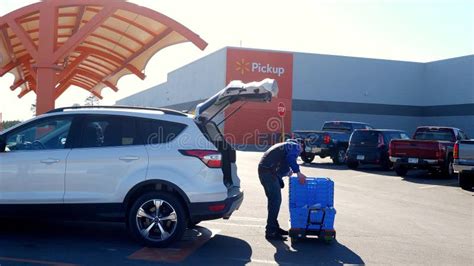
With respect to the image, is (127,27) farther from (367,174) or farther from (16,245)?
(367,174)

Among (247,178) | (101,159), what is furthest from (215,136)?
(247,178)

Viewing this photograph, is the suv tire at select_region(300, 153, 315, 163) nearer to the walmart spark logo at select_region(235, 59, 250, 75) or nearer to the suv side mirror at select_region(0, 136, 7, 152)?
the suv side mirror at select_region(0, 136, 7, 152)

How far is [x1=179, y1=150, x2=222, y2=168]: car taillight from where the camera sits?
6805mm

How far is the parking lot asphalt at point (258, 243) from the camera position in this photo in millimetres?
6449

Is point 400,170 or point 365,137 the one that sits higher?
point 365,137

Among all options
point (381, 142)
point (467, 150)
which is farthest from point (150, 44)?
point (381, 142)

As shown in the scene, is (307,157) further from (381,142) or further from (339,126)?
(381,142)

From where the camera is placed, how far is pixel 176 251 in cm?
676

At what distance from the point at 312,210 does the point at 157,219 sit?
7.46 ft

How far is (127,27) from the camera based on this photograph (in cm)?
1228

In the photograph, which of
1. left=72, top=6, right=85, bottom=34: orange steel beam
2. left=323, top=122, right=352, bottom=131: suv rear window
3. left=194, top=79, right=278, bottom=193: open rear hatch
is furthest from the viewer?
left=323, top=122, right=352, bottom=131: suv rear window

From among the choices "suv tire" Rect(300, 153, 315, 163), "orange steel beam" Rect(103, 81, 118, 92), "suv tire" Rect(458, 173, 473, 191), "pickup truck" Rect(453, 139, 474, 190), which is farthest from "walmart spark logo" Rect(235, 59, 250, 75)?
"pickup truck" Rect(453, 139, 474, 190)

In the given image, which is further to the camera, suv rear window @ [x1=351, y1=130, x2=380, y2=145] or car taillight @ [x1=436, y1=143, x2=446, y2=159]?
suv rear window @ [x1=351, y1=130, x2=380, y2=145]

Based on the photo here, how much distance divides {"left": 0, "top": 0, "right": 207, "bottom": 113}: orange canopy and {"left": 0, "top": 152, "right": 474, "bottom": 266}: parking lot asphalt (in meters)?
4.30
